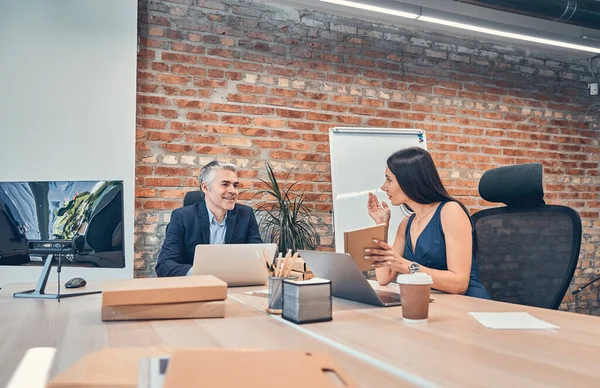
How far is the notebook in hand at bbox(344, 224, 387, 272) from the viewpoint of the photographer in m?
1.66

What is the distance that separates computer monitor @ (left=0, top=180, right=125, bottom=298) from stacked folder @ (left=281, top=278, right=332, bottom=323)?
812 millimetres

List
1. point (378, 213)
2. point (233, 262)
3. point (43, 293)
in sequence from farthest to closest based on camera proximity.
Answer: point (378, 213)
point (233, 262)
point (43, 293)

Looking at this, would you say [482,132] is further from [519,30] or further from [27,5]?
[27,5]

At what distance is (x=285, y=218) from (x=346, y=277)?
2098mm

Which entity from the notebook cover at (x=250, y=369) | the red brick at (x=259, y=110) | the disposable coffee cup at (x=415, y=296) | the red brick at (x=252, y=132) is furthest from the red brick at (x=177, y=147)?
the notebook cover at (x=250, y=369)

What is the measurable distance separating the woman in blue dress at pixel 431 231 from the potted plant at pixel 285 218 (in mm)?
1299

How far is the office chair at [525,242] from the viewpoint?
2100 mm

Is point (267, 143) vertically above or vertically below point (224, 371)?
above

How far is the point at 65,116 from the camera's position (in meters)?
3.31

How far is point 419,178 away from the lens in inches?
91.0

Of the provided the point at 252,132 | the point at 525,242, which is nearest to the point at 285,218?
the point at 252,132

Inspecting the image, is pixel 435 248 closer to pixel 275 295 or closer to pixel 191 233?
pixel 275 295

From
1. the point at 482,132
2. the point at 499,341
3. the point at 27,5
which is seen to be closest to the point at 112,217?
the point at 499,341

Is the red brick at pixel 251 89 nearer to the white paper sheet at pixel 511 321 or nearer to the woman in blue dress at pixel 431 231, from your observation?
the woman in blue dress at pixel 431 231
